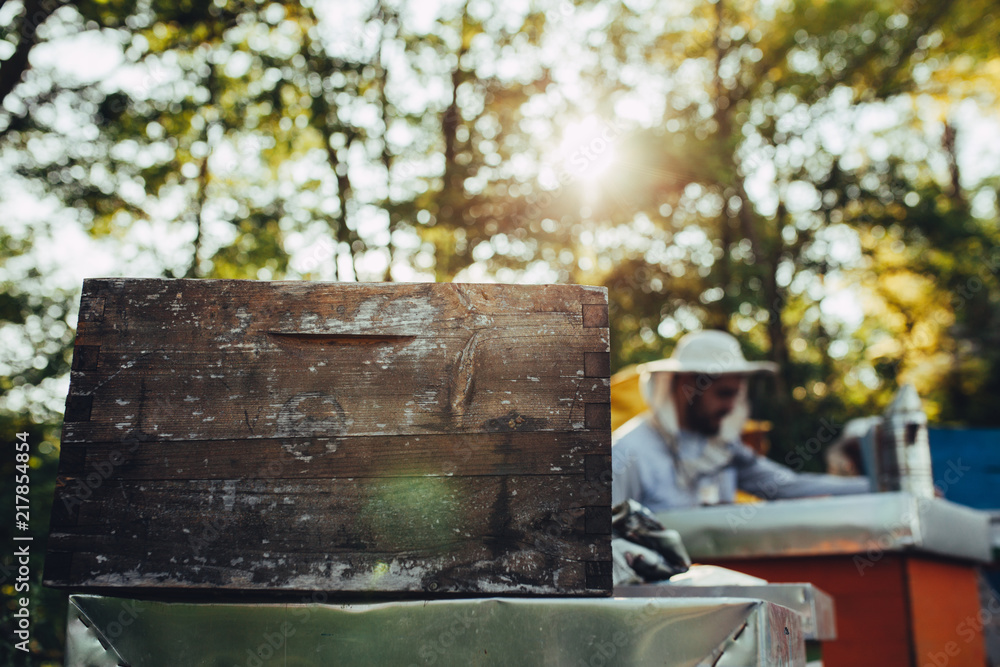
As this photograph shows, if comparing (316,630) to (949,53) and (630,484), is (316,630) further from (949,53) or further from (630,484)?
(949,53)

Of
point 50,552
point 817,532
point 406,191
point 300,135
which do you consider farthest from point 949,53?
point 50,552

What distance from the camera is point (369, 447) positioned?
4.18 feet

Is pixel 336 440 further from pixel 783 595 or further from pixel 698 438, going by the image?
pixel 698 438

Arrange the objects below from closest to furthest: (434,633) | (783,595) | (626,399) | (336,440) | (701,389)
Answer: (434,633) → (336,440) → (783,595) → (701,389) → (626,399)

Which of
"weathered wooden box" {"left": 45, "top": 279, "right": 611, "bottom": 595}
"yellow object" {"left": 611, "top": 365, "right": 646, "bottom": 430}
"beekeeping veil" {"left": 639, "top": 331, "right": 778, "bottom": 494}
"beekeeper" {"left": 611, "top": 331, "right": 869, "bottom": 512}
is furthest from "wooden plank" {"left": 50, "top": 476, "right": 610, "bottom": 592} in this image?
"yellow object" {"left": 611, "top": 365, "right": 646, "bottom": 430}

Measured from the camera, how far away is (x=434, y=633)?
1.16 m

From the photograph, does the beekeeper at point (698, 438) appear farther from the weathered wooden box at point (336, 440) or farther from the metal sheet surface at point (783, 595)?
the weathered wooden box at point (336, 440)

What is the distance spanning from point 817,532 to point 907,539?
0.28 meters

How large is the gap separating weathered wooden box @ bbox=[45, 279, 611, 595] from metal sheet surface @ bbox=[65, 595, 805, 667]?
53 millimetres

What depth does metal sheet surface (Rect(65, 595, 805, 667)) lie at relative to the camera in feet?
3.67

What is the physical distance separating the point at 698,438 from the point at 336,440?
3.02 metres

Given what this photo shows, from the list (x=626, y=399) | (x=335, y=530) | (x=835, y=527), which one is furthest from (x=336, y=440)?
(x=626, y=399)

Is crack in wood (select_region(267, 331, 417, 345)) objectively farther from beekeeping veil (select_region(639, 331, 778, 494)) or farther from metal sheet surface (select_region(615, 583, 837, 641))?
beekeeping veil (select_region(639, 331, 778, 494))

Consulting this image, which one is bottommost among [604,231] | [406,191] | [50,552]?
[50,552]
